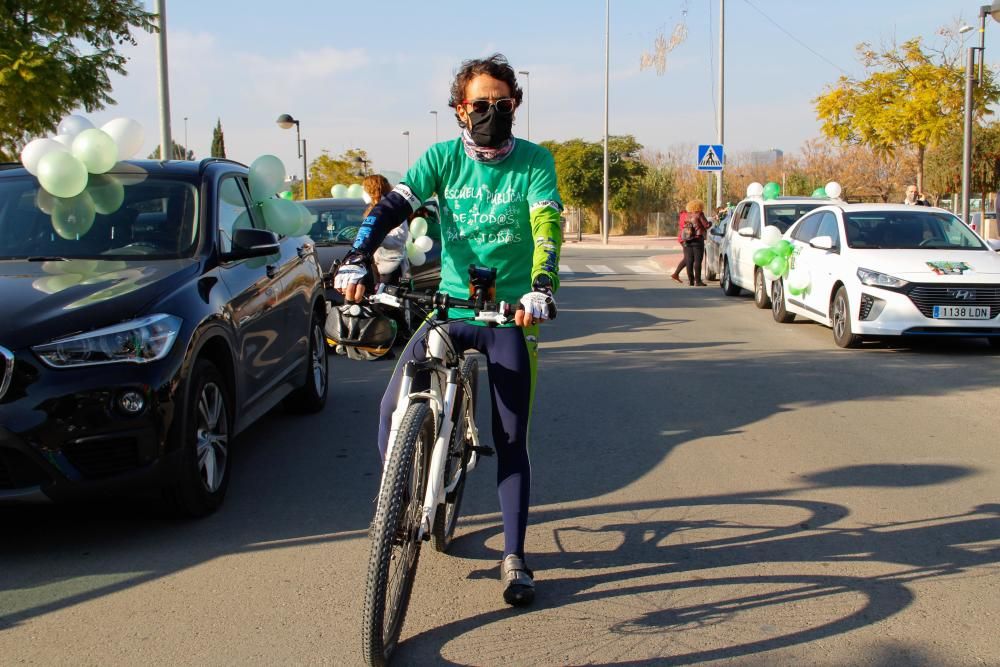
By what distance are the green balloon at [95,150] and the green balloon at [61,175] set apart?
82mm

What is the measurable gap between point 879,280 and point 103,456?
336 inches

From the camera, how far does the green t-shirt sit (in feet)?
13.1

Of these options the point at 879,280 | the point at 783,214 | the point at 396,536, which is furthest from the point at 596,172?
the point at 396,536

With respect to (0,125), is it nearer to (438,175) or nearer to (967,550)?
(438,175)

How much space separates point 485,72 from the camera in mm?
3992

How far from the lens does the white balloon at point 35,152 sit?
6059mm

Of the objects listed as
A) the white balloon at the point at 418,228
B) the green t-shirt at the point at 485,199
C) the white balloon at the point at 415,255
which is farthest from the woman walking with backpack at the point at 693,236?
the green t-shirt at the point at 485,199

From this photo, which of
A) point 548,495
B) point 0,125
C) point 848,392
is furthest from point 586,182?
point 548,495

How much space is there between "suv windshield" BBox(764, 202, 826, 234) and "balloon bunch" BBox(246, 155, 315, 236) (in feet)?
35.9

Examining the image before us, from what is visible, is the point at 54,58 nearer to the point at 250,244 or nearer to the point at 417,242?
the point at 417,242

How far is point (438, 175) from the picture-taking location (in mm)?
4027

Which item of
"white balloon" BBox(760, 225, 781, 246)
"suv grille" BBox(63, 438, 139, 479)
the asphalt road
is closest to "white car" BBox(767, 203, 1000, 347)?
"white balloon" BBox(760, 225, 781, 246)

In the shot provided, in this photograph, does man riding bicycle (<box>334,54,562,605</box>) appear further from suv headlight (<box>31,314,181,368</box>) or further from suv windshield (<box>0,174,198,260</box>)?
suv windshield (<box>0,174,198,260</box>)

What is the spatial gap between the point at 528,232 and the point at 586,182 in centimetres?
4840
